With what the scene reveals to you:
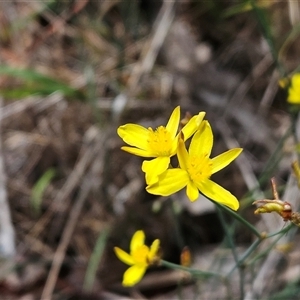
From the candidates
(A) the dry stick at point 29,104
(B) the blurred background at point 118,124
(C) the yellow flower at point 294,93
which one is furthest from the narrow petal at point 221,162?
(A) the dry stick at point 29,104

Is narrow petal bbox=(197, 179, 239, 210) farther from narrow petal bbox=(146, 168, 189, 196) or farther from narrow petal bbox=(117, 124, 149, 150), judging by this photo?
narrow petal bbox=(117, 124, 149, 150)

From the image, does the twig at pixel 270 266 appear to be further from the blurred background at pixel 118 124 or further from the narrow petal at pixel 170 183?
the narrow petal at pixel 170 183

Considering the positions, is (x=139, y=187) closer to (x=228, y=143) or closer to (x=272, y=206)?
(x=228, y=143)

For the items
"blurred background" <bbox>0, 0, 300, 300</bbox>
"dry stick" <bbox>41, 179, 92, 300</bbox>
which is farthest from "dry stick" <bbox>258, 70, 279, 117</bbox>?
"dry stick" <bbox>41, 179, 92, 300</bbox>

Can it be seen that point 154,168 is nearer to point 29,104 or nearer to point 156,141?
point 156,141

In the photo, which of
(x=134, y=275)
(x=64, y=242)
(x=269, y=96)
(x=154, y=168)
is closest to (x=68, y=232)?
(x=64, y=242)
